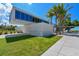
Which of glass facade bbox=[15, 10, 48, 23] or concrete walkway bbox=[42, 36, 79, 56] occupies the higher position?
glass facade bbox=[15, 10, 48, 23]

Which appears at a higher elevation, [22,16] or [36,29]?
[22,16]

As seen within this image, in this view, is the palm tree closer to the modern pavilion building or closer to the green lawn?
the modern pavilion building

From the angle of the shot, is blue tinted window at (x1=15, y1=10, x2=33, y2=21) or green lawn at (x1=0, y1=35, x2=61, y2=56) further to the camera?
blue tinted window at (x1=15, y1=10, x2=33, y2=21)

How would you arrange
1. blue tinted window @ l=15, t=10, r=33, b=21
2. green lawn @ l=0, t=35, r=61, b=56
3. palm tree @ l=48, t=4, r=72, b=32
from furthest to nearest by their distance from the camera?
1. palm tree @ l=48, t=4, r=72, b=32
2. blue tinted window @ l=15, t=10, r=33, b=21
3. green lawn @ l=0, t=35, r=61, b=56

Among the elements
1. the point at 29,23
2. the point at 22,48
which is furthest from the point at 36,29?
the point at 22,48

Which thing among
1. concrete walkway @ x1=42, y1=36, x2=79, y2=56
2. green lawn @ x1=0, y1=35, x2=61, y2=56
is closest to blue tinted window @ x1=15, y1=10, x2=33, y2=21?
green lawn @ x1=0, y1=35, x2=61, y2=56

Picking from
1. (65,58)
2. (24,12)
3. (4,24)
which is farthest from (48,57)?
(4,24)

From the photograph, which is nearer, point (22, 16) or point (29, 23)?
point (22, 16)

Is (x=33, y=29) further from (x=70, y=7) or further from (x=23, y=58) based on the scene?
(x=23, y=58)

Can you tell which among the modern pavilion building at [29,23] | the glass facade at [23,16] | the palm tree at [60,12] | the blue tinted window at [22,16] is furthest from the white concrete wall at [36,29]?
the palm tree at [60,12]

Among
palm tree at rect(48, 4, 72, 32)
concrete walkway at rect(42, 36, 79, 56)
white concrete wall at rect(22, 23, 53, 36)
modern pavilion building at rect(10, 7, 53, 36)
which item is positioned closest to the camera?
concrete walkway at rect(42, 36, 79, 56)

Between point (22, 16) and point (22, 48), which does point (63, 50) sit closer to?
point (22, 48)

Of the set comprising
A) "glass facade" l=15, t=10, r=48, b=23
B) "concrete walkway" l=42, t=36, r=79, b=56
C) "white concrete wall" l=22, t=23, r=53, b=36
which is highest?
"glass facade" l=15, t=10, r=48, b=23

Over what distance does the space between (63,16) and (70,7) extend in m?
3.66
